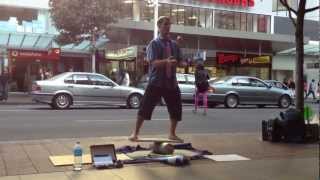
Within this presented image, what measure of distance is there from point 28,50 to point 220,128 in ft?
72.5

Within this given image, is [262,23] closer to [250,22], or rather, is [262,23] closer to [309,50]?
[250,22]

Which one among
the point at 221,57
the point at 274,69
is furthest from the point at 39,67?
the point at 274,69

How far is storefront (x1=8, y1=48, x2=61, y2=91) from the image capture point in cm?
3444

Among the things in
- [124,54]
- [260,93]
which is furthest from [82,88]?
[124,54]

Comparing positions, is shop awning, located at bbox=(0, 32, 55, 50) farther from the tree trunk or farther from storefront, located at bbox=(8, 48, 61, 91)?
the tree trunk

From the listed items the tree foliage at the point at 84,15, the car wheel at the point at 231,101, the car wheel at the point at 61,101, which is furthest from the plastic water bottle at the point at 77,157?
the tree foliage at the point at 84,15

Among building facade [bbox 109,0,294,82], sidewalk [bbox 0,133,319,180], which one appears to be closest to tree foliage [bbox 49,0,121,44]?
building facade [bbox 109,0,294,82]

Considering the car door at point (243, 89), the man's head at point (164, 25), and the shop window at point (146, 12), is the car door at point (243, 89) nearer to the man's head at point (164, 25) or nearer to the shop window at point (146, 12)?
the shop window at point (146, 12)

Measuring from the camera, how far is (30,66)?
117 ft

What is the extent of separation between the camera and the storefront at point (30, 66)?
3444cm

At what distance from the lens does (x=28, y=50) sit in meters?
34.0

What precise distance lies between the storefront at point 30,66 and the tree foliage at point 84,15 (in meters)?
4.21

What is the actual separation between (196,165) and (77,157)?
1564 millimetres

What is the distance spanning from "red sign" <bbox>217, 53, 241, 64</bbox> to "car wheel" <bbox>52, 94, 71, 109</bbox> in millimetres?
22564
